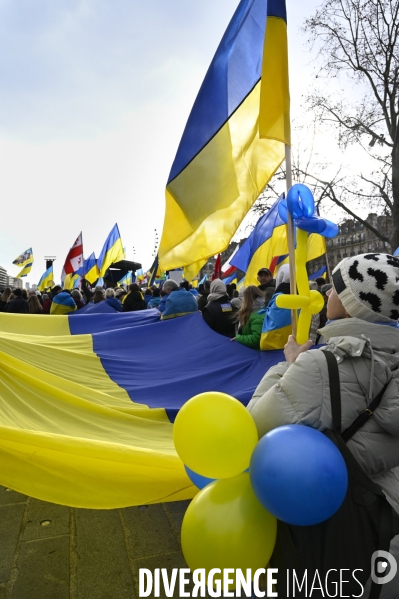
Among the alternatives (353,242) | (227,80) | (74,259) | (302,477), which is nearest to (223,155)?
(227,80)

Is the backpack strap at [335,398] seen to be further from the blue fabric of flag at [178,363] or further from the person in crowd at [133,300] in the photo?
the person in crowd at [133,300]

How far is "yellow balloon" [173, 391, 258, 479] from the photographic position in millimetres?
1615

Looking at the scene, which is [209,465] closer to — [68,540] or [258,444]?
[258,444]

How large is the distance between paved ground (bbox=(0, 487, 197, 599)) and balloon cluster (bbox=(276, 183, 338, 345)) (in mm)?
1671

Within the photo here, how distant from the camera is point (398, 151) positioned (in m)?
14.6

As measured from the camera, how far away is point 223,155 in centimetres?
357

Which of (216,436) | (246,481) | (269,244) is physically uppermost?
(269,244)

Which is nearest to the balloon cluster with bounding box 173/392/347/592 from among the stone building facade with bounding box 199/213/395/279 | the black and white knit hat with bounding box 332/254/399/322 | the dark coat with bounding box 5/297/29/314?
the black and white knit hat with bounding box 332/254/399/322

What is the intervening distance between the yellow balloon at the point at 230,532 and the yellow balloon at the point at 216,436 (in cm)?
10

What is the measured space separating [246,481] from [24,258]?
24.0 m

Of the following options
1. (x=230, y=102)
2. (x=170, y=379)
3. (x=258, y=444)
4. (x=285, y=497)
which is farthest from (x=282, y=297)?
(x=170, y=379)

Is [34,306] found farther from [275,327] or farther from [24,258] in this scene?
[24,258]

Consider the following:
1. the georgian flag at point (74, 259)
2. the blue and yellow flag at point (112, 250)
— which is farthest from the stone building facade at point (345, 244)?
the georgian flag at point (74, 259)

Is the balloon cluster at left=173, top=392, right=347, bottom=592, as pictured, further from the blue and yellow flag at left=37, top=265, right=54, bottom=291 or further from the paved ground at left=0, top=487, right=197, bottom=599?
the blue and yellow flag at left=37, top=265, right=54, bottom=291
